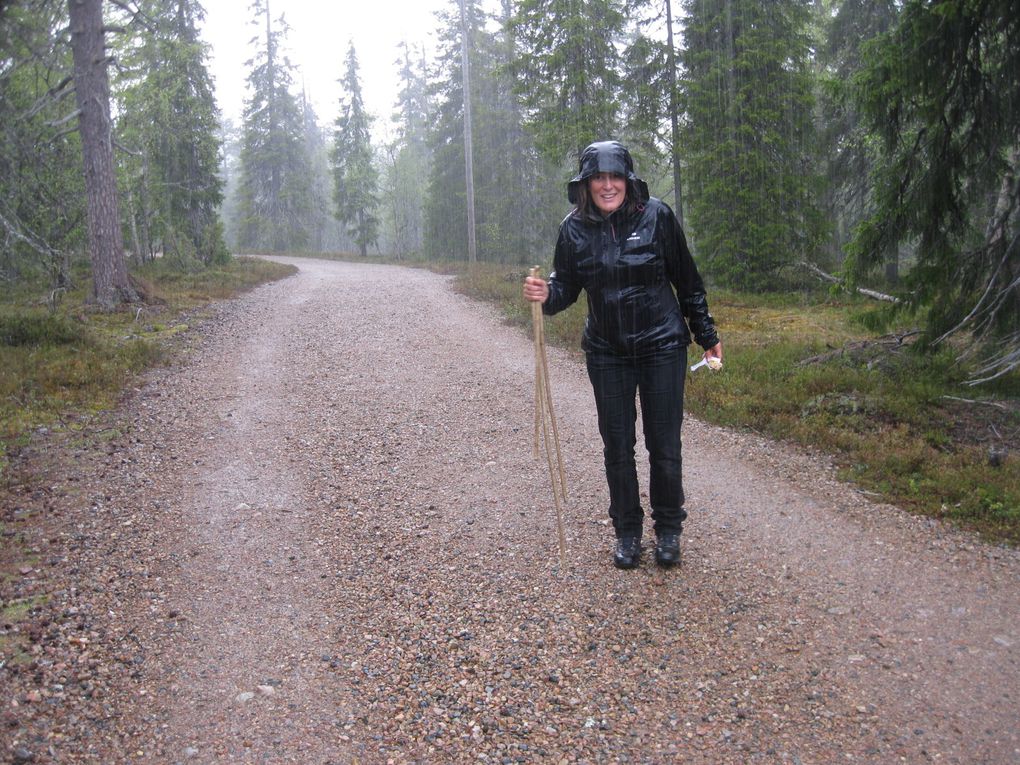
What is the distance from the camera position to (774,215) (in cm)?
1561

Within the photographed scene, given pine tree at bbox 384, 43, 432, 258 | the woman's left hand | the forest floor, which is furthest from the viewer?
pine tree at bbox 384, 43, 432, 258

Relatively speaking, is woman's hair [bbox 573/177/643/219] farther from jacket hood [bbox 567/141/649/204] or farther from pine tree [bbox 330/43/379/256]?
pine tree [bbox 330/43/379/256]

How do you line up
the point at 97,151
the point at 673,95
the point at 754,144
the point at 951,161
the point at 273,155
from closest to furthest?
the point at 951,161 < the point at 97,151 < the point at 754,144 < the point at 673,95 < the point at 273,155

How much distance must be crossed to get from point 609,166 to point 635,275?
57 cm

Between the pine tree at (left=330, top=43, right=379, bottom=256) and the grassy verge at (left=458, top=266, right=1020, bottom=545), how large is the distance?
1450 inches

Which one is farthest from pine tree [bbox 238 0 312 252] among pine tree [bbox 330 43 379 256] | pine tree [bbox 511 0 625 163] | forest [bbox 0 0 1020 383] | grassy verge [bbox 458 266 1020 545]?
grassy verge [bbox 458 266 1020 545]

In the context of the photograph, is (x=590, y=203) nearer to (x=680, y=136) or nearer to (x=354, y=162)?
(x=680, y=136)

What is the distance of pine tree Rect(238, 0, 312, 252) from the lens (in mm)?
42969

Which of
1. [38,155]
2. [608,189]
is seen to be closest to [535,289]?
[608,189]

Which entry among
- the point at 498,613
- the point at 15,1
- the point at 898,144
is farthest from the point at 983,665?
the point at 15,1

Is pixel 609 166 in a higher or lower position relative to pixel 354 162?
lower

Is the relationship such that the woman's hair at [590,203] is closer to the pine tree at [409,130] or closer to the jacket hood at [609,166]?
the jacket hood at [609,166]

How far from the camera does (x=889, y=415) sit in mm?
6469

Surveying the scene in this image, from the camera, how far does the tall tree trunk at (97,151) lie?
1235 centimetres
